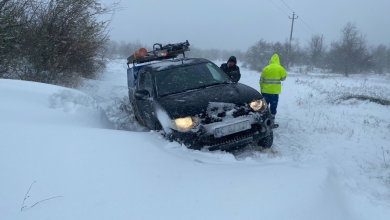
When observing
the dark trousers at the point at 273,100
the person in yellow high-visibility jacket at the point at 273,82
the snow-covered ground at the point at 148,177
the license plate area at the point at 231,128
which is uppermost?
the person in yellow high-visibility jacket at the point at 273,82

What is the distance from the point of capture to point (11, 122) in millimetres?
2822

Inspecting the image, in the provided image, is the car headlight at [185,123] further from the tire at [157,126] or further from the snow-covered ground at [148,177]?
the tire at [157,126]

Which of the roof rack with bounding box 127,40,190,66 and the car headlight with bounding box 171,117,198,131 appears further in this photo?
the roof rack with bounding box 127,40,190,66

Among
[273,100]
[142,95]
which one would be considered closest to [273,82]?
[273,100]

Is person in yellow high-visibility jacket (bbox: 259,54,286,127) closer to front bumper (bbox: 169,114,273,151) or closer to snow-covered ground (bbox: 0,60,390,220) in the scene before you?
snow-covered ground (bbox: 0,60,390,220)

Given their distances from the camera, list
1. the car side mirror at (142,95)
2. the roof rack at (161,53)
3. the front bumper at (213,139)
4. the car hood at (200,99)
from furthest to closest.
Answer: the roof rack at (161,53) → the car side mirror at (142,95) → the car hood at (200,99) → the front bumper at (213,139)

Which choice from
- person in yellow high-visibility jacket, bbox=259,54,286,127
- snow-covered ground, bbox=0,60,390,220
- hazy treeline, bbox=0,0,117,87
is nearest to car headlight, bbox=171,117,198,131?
snow-covered ground, bbox=0,60,390,220

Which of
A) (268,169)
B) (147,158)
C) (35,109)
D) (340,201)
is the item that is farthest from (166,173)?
(35,109)

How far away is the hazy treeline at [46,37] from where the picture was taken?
7.21 m

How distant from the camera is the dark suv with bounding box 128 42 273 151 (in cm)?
338

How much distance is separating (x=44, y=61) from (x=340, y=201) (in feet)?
30.3

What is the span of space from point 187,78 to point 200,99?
39.0 inches

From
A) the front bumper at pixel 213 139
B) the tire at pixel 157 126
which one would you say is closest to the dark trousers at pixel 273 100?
the front bumper at pixel 213 139

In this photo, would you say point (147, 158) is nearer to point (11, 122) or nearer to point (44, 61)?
point (11, 122)
